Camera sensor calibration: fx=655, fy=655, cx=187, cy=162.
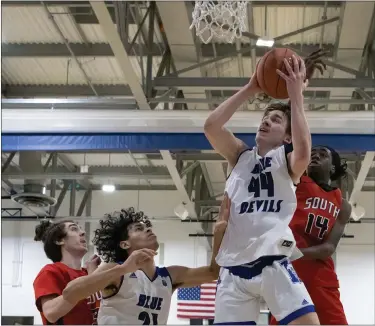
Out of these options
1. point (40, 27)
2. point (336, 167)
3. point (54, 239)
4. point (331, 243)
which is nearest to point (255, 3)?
point (40, 27)

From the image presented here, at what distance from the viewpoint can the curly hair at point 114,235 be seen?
3240mm

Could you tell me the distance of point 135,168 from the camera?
14.5m

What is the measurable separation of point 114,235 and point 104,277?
53 centimetres

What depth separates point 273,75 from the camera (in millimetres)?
2605

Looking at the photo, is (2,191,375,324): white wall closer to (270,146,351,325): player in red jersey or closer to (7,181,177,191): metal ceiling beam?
(7,181,177,191): metal ceiling beam

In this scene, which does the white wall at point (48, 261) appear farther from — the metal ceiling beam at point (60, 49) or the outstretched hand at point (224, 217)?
the outstretched hand at point (224, 217)

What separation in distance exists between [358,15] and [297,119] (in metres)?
5.10

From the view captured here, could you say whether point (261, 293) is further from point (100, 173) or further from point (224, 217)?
point (100, 173)

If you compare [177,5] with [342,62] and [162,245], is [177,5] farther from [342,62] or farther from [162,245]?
[162,245]

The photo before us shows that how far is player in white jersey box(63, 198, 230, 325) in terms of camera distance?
2.71m

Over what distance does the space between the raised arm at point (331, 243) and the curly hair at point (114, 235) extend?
2.75 ft

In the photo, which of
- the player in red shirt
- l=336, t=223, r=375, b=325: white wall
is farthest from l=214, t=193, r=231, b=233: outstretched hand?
l=336, t=223, r=375, b=325: white wall

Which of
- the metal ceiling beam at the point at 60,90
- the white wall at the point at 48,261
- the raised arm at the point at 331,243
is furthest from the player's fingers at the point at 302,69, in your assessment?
the white wall at the point at 48,261

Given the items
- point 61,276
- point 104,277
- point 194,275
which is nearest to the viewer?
point 104,277
